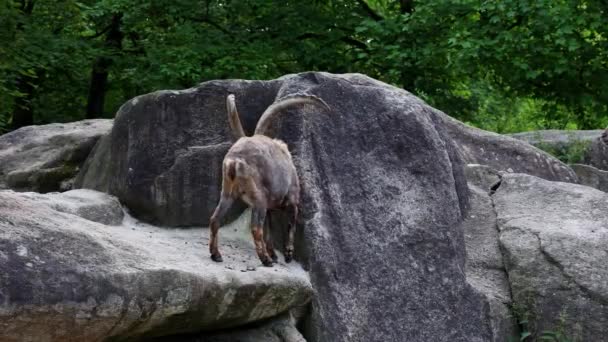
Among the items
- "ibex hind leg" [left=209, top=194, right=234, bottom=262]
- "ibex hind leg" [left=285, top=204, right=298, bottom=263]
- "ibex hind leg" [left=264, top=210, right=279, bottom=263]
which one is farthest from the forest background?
"ibex hind leg" [left=209, top=194, right=234, bottom=262]

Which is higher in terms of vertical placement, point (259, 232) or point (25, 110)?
A: point (259, 232)

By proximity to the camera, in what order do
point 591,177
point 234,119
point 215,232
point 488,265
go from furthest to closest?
point 591,177
point 488,265
point 234,119
point 215,232

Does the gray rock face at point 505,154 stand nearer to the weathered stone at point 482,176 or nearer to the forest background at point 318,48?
the weathered stone at point 482,176

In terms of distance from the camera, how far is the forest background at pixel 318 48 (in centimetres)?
1466

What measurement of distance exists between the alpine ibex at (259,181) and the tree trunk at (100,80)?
32.1ft

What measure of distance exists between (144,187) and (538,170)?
Result: 15.8 feet

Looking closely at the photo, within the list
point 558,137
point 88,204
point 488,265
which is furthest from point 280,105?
point 558,137

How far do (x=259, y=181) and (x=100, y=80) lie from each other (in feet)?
36.4

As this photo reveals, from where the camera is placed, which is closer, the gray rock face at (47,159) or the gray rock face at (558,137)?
the gray rock face at (47,159)

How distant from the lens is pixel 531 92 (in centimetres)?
1599

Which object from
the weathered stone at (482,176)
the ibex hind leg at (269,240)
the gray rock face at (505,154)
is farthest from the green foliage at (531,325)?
the ibex hind leg at (269,240)

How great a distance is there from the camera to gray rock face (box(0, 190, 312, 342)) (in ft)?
16.9

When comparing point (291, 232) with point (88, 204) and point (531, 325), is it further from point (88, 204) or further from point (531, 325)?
point (531, 325)

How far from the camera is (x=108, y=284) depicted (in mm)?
5512
